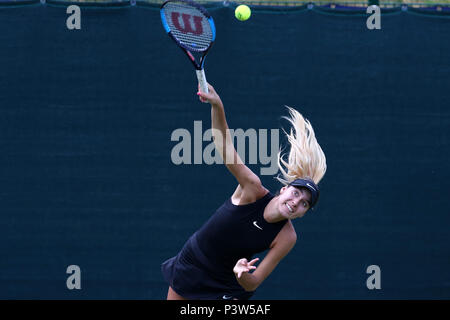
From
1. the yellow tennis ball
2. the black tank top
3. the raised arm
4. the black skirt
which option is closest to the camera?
the raised arm

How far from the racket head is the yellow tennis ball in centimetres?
121

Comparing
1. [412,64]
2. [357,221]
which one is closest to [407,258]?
[357,221]

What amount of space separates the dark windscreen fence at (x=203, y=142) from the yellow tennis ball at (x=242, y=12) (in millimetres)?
69

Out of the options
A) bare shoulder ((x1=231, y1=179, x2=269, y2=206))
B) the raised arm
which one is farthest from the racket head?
bare shoulder ((x1=231, y1=179, x2=269, y2=206))

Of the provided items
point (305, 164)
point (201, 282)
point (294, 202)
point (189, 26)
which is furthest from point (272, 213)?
point (189, 26)

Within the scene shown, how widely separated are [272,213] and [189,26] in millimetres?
1095

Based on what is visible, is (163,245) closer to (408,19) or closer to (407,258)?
(407,258)

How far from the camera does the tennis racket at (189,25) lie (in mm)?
3449

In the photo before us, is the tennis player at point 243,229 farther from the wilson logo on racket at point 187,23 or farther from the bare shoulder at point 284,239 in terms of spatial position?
the wilson logo on racket at point 187,23

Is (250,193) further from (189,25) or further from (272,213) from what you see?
(189,25)

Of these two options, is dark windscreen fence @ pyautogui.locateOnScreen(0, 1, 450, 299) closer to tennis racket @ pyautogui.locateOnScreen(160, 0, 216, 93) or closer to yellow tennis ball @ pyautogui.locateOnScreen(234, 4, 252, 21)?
yellow tennis ball @ pyautogui.locateOnScreen(234, 4, 252, 21)

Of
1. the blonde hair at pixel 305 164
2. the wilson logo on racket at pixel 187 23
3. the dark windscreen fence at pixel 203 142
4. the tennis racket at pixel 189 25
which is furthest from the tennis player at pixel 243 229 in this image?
the dark windscreen fence at pixel 203 142

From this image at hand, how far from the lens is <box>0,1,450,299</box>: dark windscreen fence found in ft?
16.0

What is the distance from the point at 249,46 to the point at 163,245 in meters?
1.61
